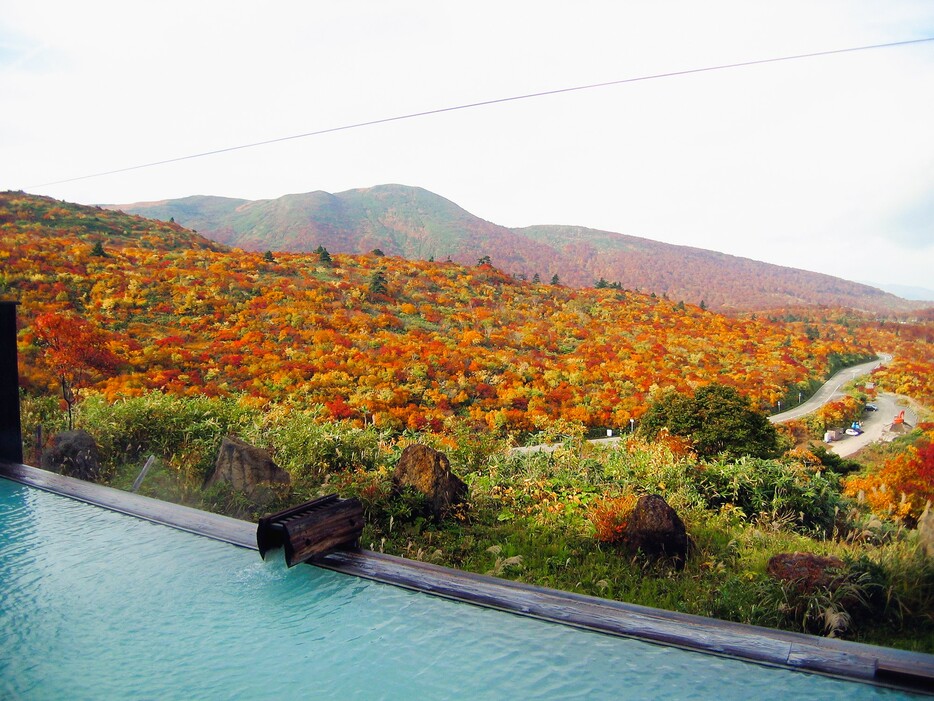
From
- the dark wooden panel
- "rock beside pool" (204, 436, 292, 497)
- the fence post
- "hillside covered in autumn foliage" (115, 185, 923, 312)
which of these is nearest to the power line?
the fence post

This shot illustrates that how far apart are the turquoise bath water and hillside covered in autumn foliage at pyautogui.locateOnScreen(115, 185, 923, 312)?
680 cm

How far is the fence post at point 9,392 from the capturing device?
6.24 meters

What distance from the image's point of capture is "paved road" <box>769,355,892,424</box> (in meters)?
7.47

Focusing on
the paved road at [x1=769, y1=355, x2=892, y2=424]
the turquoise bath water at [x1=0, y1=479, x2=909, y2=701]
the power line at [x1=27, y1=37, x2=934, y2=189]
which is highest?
the power line at [x1=27, y1=37, x2=934, y2=189]

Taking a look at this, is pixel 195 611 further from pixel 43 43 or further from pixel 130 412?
pixel 43 43

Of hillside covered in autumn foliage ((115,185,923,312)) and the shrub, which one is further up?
hillside covered in autumn foliage ((115,185,923,312))

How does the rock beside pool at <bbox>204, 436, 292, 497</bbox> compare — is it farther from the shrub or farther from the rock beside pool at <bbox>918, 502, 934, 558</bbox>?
the rock beside pool at <bbox>918, 502, 934, 558</bbox>

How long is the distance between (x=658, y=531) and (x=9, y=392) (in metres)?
6.43

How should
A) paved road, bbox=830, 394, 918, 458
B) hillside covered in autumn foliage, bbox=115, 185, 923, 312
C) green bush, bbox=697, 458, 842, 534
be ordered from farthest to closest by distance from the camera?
hillside covered in autumn foliage, bbox=115, 185, 923, 312 → paved road, bbox=830, 394, 918, 458 → green bush, bbox=697, 458, 842, 534

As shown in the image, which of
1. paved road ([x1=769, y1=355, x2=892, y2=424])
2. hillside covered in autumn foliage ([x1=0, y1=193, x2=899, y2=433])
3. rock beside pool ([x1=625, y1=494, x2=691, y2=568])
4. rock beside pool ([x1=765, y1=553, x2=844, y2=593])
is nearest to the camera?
rock beside pool ([x1=765, y1=553, x2=844, y2=593])

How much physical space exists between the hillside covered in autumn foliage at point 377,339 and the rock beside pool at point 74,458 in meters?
2.55

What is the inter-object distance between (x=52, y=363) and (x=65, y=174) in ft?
13.2

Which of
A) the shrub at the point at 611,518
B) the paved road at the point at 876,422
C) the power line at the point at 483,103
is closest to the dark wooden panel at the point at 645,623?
the shrub at the point at 611,518

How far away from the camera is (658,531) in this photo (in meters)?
4.11
